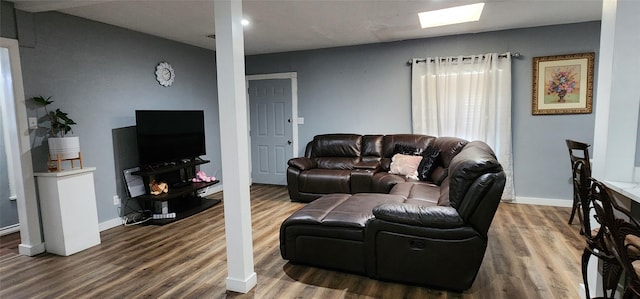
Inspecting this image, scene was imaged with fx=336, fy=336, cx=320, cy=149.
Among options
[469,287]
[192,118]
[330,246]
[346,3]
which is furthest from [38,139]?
[469,287]

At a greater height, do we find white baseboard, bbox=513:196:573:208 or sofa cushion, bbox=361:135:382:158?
sofa cushion, bbox=361:135:382:158

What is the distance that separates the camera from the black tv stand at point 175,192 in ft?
13.3

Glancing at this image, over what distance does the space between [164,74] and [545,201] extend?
5427 millimetres

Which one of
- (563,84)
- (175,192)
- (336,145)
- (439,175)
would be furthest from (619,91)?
(175,192)

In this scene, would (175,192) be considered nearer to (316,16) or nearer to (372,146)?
(316,16)

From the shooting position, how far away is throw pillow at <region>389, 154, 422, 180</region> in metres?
4.42

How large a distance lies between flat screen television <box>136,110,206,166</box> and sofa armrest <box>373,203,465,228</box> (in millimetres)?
2987

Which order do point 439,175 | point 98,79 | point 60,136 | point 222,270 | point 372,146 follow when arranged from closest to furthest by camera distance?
point 222,270
point 60,136
point 98,79
point 439,175
point 372,146

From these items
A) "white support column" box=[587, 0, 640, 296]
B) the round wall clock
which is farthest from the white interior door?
"white support column" box=[587, 0, 640, 296]

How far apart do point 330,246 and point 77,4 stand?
3054mm

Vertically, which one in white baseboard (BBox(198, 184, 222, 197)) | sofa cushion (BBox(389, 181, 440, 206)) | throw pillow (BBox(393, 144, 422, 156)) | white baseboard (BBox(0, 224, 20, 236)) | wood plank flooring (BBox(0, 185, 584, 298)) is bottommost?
wood plank flooring (BBox(0, 185, 584, 298))

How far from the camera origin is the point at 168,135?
14.2ft

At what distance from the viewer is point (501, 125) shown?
14.8 ft

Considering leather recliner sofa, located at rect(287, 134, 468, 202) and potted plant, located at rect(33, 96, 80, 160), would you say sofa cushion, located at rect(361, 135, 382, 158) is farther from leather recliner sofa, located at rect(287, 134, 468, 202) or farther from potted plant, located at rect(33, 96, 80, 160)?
potted plant, located at rect(33, 96, 80, 160)
